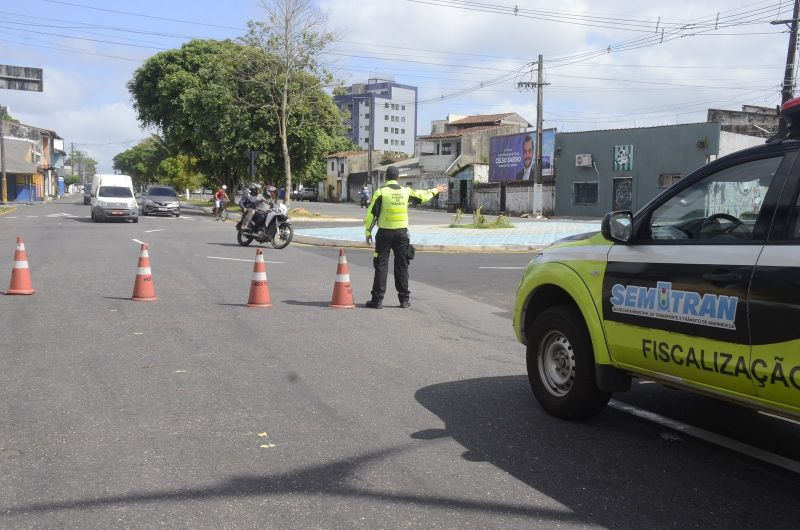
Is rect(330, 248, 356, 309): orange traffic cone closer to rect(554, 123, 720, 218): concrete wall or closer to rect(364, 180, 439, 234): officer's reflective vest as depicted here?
rect(364, 180, 439, 234): officer's reflective vest

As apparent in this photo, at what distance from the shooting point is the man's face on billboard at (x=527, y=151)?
49081 millimetres

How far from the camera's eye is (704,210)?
173 inches

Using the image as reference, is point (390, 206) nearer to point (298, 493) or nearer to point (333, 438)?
point (333, 438)

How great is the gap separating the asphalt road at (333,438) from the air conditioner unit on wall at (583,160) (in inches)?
1467

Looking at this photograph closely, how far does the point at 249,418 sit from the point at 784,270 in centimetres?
340

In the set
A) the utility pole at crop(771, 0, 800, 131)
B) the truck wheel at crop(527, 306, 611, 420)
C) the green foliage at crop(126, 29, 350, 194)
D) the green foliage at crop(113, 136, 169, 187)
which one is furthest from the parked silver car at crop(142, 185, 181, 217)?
the green foliage at crop(113, 136, 169, 187)

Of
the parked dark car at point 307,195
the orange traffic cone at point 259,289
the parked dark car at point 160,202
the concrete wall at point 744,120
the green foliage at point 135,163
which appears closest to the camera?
the orange traffic cone at point 259,289

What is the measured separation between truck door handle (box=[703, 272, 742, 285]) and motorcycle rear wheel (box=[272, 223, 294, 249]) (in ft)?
52.8

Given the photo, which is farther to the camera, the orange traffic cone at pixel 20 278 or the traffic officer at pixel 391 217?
the orange traffic cone at pixel 20 278

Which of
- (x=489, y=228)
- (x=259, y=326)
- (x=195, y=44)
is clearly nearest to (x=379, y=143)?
(x=195, y=44)

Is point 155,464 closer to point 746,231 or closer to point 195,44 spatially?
point 746,231

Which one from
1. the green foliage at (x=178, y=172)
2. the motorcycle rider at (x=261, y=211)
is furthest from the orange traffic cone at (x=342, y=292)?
the green foliage at (x=178, y=172)

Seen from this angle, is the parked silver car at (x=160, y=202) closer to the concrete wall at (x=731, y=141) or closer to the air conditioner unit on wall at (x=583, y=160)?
the air conditioner unit on wall at (x=583, y=160)

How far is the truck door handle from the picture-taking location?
377 cm
